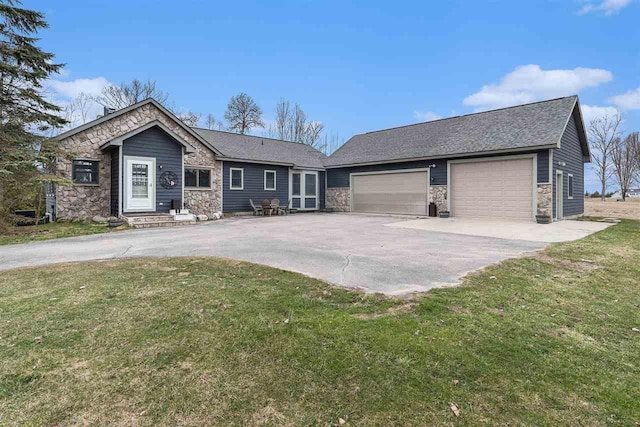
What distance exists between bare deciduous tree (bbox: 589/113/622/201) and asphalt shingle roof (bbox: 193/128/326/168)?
100 ft

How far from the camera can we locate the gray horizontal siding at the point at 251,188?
691 inches

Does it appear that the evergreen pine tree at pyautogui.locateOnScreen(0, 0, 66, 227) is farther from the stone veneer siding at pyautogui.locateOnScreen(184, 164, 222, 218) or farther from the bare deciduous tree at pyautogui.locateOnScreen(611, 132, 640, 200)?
the bare deciduous tree at pyautogui.locateOnScreen(611, 132, 640, 200)

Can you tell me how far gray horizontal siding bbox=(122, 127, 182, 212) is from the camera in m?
13.4

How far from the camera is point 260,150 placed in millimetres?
20203

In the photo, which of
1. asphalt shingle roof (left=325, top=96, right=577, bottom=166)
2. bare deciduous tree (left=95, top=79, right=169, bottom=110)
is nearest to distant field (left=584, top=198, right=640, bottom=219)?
asphalt shingle roof (left=325, top=96, right=577, bottom=166)

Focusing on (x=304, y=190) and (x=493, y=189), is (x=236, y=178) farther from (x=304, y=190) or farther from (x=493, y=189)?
(x=493, y=189)


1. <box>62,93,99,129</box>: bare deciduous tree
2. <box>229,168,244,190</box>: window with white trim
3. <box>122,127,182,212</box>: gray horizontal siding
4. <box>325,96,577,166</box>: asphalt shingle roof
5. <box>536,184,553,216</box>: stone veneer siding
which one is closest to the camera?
<box>122,127,182,212</box>: gray horizontal siding

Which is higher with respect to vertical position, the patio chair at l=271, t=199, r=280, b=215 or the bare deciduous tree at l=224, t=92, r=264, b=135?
the bare deciduous tree at l=224, t=92, r=264, b=135

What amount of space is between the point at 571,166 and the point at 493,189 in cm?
478

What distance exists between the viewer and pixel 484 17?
50.3 ft

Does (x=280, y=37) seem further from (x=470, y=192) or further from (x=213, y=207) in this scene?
(x=470, y=192)

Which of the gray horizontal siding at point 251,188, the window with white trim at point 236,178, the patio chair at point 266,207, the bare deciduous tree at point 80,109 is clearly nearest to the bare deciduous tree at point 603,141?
the gray horizontal siding at point 251,188

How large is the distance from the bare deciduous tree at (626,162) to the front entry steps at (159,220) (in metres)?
45.5

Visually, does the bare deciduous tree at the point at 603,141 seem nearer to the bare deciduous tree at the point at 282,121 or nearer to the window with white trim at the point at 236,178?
the bare deciduous tree at the point at 282,121
